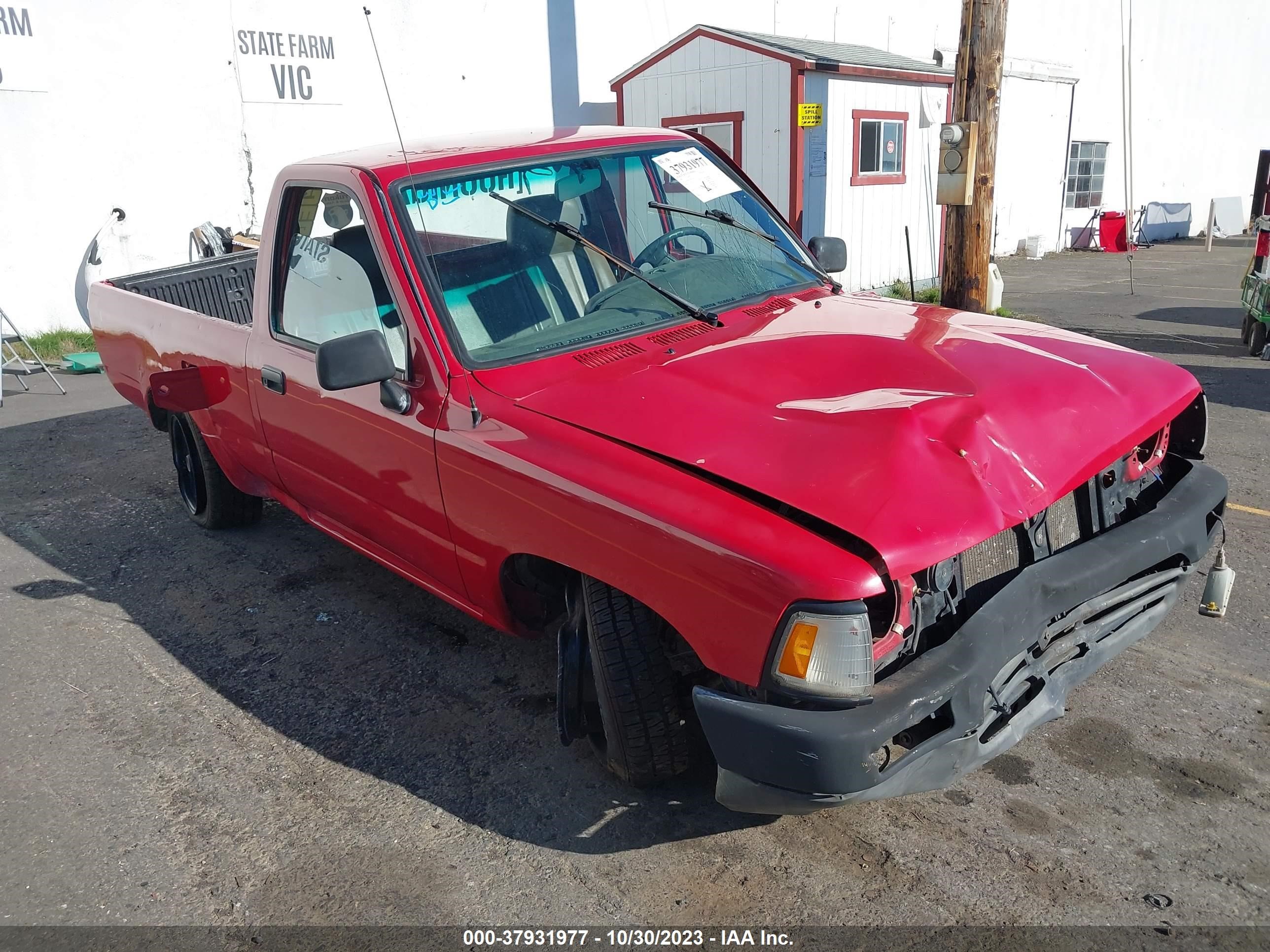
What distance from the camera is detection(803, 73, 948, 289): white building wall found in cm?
1181

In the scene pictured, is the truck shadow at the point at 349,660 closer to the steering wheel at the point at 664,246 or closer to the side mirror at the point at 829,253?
the steering wheel at the point at 664,246

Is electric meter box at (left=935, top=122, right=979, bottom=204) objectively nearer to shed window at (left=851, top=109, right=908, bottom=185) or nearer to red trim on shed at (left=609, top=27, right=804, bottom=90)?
red trim on shed at (left=609, top=27, right=804, bottom=90)

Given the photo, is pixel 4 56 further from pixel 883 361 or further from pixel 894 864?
pixel 894 864

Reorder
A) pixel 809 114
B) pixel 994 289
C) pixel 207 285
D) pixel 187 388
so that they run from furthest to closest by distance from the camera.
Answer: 1. pixel 809 114
2. pixel 994 289
3. pixel 207 285
4. pixel 187 388

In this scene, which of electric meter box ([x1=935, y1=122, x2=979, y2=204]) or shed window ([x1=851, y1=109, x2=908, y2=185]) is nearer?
electric meter box ([x1=935, y1=122, x2=979, y2=204])

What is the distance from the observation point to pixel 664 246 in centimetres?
375

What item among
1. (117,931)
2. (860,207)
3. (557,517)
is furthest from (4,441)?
(860,207)

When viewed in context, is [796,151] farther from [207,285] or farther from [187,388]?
[187,388]

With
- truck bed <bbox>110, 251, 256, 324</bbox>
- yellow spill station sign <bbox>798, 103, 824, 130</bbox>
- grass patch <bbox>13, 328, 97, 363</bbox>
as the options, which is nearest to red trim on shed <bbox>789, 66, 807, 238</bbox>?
yellow spill station sign <bbox>798, 103, 824, 130</bbox>

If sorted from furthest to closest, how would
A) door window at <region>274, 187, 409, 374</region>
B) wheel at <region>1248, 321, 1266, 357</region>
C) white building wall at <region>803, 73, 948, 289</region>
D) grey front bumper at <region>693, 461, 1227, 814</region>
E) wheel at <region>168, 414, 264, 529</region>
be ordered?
white building wall at <region>803, 73, 948, 289</region>
wheel at <region>1248, 321, 1266, 357</region>
wheel at <region>168, 414, 264, 529</region>
door window at <region>274, 187, 409, 374</region>
grey front bumper at <region>693, 461, 1227, 814</region>

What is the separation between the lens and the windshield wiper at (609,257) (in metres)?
3.47

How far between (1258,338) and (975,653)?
26.3ft

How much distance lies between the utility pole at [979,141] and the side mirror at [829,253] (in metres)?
3.80

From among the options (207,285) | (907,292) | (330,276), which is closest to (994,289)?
(907,292)
